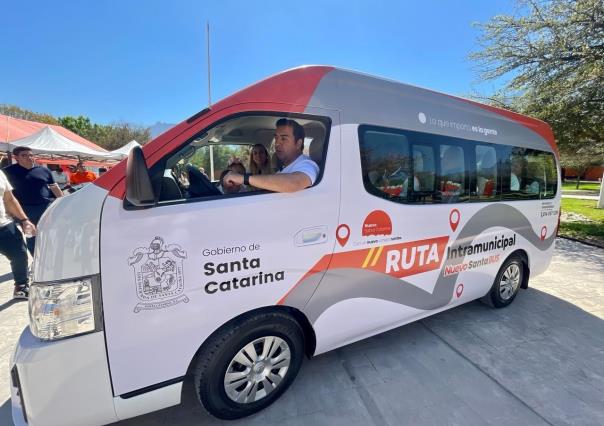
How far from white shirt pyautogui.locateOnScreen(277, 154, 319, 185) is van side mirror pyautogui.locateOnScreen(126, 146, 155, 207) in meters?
0.93

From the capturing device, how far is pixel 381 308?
8.52 ft

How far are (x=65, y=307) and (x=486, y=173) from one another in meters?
3.82

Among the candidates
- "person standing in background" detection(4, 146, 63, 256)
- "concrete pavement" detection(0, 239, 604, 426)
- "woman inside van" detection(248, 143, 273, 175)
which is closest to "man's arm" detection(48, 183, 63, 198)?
"person standing in background" detection(4, 146, 63, 256)

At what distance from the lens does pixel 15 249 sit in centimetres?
393

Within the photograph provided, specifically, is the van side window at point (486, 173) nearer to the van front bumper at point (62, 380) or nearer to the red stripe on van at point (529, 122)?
the red stripe on van at point (529, 122)

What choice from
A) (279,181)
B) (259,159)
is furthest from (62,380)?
(259,159)

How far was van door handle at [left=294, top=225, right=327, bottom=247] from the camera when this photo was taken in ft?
6.77

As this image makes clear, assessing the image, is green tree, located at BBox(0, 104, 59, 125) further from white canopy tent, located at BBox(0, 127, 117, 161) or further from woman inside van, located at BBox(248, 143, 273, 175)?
woman inside van, located at BBox(248, 143, 273, 175)

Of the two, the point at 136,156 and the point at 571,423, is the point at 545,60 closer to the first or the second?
the point at 571,423

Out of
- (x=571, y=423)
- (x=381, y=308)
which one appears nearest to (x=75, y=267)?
(x=381, y=308)

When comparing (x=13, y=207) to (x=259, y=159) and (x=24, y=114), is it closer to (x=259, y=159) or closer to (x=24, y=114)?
(x=259, y=159)

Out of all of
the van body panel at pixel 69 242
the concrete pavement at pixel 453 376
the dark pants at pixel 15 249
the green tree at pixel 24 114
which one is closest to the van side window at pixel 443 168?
the concrete pavement at pixel 453 376

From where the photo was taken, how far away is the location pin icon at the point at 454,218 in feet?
9.74

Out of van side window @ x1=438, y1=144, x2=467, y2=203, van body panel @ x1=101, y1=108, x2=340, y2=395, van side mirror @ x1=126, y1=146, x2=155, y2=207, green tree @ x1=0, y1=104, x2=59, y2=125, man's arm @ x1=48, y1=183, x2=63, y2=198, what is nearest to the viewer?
van side mirror @ x1=126, y1=146, x2=155, y2=207
